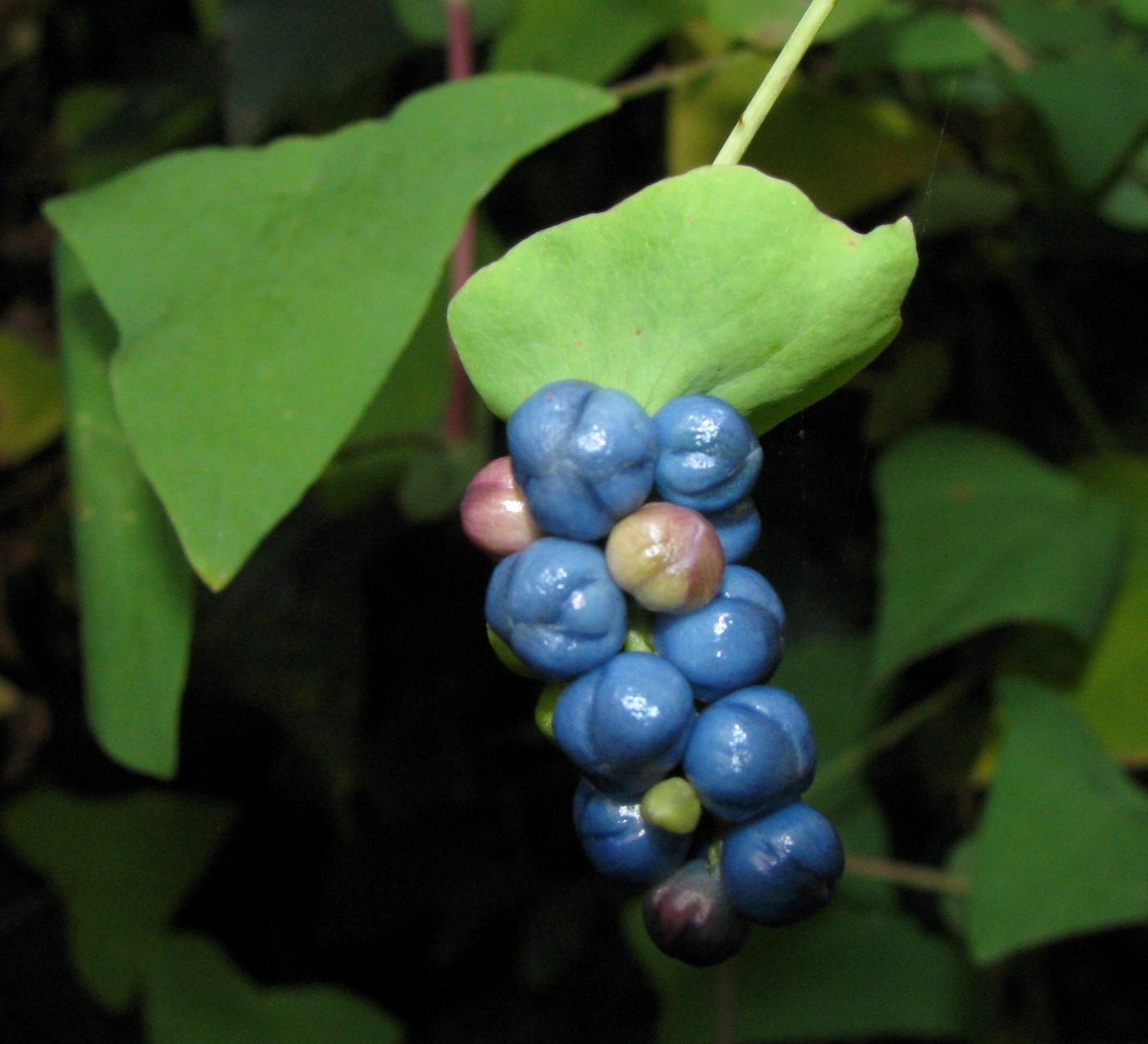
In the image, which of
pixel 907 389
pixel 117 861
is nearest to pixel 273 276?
pixel 907 389

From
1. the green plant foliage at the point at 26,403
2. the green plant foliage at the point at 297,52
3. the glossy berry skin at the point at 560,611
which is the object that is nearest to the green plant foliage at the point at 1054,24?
the green plant foliage at the point at 297,52

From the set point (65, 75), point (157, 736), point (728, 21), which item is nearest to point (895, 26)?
point (728, 21)

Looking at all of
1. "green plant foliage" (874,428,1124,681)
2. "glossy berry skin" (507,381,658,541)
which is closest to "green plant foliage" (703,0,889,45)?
"green plant foliage" (874,428,1124,681)

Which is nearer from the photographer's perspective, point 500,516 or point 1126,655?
point 500,516

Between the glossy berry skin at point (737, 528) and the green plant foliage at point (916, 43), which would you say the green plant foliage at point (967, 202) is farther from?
the glossy berry skin at point (737, 528)

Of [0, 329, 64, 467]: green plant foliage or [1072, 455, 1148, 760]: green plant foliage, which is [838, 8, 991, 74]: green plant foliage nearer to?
[1072, 455, 1148, 760]: green plant foliage

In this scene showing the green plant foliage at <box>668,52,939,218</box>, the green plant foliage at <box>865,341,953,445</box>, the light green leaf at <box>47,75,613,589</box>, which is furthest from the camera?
the green plant foliage at <box>865,341,953,445</box>

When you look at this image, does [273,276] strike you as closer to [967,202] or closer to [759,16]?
[759,16]
